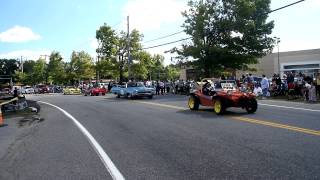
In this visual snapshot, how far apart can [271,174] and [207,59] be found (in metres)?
33.0

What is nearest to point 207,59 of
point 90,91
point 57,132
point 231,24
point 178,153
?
point 231,24

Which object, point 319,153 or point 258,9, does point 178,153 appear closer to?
point 319,153

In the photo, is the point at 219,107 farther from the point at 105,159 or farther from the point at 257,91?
the point at 257,91

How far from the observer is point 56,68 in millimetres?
106875

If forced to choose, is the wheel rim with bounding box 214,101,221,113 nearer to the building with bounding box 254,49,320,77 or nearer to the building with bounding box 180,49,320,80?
the building with bounding box 180,49,320,80

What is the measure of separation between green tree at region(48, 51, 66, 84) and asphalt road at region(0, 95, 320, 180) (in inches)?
3561

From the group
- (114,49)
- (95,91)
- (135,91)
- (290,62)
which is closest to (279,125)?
(135,91)

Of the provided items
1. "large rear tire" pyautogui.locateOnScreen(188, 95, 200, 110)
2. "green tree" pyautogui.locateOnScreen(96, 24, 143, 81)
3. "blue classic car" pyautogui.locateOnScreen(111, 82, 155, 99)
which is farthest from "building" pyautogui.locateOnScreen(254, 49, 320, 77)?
"large rear tire" pyautogui.locateOnScreen(188, 95, 200, 110)

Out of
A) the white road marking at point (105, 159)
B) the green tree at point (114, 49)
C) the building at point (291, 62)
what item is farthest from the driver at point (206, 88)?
the building at point (291, 62)

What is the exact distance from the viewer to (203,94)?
2036cm

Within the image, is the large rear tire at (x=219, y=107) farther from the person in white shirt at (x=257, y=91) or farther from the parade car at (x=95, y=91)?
the parade car at (x=95, y=91)

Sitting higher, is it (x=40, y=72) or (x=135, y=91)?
(x=40, y=72)

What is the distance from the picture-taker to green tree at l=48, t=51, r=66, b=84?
342ft

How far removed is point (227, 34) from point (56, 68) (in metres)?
72.8
